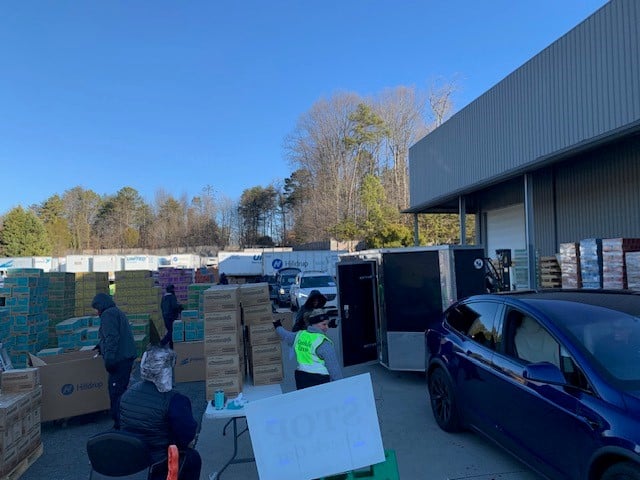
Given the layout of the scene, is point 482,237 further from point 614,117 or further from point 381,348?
point 381,348

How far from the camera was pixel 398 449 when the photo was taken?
4910 millimetres

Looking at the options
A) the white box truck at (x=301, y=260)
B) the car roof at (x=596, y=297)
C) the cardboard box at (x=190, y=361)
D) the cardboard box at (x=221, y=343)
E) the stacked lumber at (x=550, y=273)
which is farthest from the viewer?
the white box truck at (x=301, y=260)

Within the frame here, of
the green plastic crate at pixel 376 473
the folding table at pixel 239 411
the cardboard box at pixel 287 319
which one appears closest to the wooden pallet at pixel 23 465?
the folding table at pixel 239 411

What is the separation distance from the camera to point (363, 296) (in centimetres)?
807

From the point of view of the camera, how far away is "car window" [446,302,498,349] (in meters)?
4.46

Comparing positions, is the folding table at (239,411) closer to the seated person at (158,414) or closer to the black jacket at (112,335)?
the seated person at (158,414)

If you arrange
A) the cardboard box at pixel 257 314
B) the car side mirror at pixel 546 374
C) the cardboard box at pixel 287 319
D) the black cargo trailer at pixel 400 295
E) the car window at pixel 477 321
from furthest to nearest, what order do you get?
the cardboard box at pixel 287 319
the black cargo trailer at pixel 400 295
the cardboard box at pixel 257 314
the car window at pixel 477 321
the car side mirror at pixel 546 374

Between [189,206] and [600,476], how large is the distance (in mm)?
75139

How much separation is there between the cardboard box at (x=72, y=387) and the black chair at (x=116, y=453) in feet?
12.6

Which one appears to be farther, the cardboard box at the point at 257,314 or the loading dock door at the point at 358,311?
the loading dock door at the point at 358,311

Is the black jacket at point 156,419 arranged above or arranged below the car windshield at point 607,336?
below

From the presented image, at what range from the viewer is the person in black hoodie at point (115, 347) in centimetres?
566

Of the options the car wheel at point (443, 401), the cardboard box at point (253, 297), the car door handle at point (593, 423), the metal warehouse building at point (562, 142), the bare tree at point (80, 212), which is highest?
the bare tree at point (80, 212)

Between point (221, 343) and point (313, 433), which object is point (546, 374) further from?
point (221, 343)
